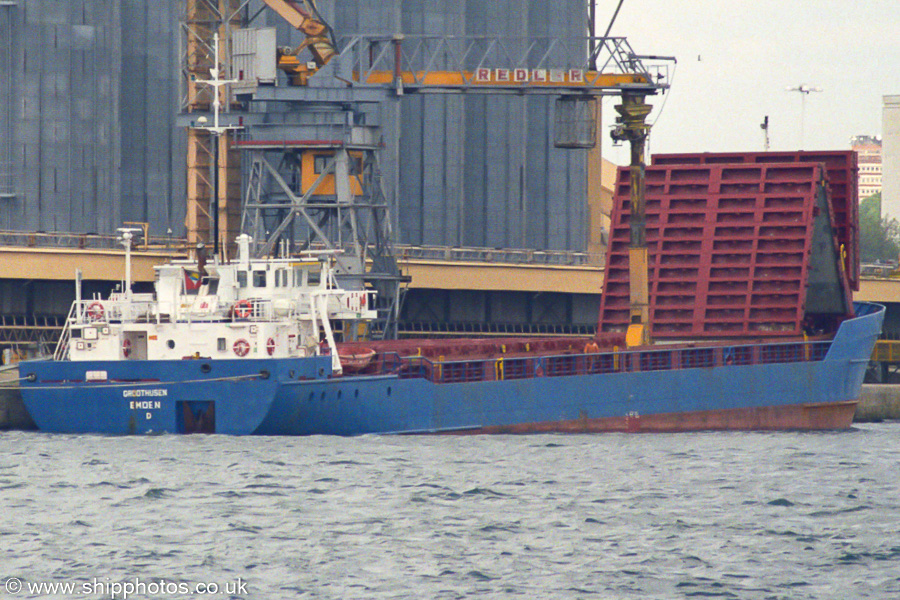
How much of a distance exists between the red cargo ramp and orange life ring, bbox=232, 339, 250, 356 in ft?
47.4

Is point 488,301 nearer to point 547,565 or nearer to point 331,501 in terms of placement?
point 331,501

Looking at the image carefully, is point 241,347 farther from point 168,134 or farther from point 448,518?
point 168,134

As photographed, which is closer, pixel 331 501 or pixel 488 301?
pixel 331 501

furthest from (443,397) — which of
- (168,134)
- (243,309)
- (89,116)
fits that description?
(168,134)

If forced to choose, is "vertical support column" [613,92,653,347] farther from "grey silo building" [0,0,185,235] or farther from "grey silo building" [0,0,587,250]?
"grey silo building" [0,0,185,235]

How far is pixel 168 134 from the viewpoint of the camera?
215 ft

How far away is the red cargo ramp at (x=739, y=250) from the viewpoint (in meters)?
45.9

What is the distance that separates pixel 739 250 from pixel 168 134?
94.9 ft

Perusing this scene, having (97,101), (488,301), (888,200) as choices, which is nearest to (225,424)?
(488,301)

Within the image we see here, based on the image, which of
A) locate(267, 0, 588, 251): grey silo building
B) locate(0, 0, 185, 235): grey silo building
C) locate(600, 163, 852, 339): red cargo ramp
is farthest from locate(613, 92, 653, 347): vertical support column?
locate(0, 0, 185, 235): grey silo building

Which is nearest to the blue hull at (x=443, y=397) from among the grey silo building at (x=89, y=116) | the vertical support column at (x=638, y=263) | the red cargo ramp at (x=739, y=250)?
the red cargo ramp at (x=739, y=250)

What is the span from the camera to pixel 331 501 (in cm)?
3003

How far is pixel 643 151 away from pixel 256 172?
12717mm

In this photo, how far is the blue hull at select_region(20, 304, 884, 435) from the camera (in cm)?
3906
